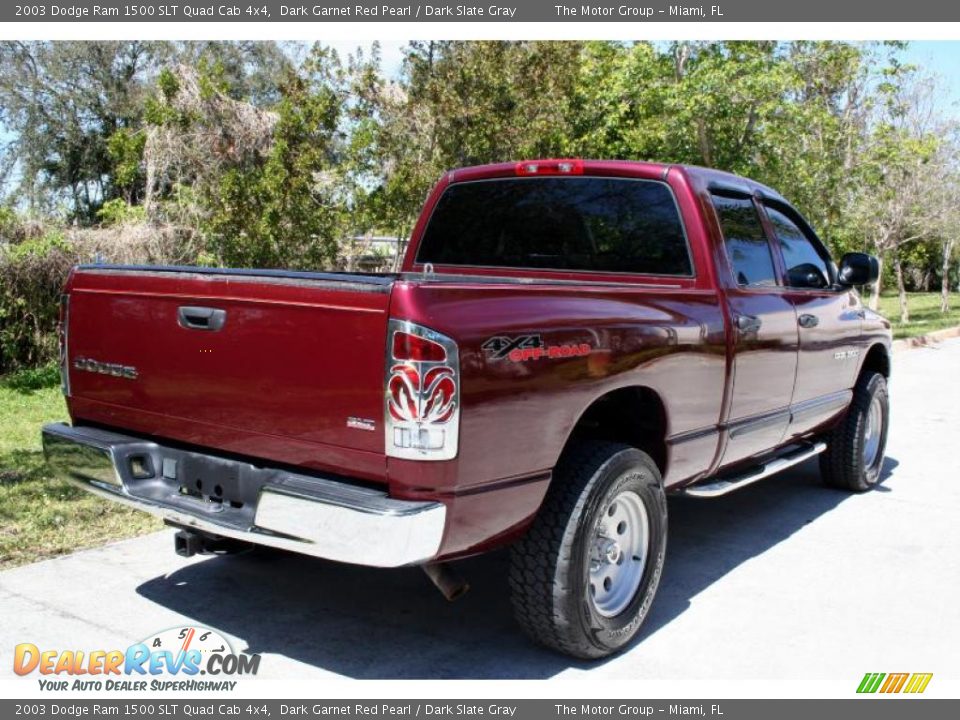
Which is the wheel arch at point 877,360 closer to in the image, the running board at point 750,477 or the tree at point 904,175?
the running board at point 750,477

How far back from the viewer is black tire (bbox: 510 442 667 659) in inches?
144

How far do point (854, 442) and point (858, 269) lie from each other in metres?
1.30

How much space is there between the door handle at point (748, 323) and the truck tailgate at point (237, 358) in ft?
7.08

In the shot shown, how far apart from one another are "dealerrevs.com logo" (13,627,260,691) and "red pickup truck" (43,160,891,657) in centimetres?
49

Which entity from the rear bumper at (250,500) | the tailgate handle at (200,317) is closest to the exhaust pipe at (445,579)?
the rear bumper at (250,500)

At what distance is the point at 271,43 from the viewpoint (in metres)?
25.7

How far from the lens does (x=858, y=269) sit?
601 cm

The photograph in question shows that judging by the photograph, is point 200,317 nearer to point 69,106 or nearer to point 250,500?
point 250,500

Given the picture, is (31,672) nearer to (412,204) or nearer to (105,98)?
(412,204)

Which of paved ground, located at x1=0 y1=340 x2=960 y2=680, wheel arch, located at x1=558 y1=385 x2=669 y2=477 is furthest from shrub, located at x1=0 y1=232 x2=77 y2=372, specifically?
wheel arch, located at x1=558 y1=385 x2=669 y2=477

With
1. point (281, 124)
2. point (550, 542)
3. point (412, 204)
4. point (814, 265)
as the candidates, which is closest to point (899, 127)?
point (412, 204)

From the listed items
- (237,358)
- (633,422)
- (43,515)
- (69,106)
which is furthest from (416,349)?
(69,106)

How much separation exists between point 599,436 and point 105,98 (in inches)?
896

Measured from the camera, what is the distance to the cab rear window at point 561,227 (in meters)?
4.87
